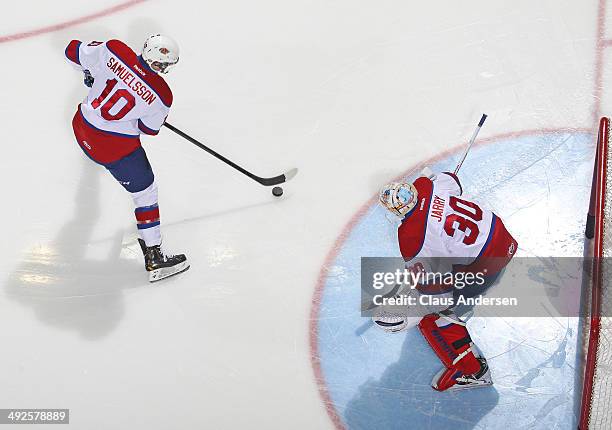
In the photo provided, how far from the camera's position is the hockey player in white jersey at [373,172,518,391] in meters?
2.96

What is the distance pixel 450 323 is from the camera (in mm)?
3291

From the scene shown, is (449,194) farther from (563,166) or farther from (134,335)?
(134,335)

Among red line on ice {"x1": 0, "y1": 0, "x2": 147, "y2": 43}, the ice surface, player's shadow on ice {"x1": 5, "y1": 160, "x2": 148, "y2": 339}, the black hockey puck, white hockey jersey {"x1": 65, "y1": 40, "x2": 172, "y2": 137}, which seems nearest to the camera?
white hockey jersey {"x1": 65, "y1": 40, "x2": 172, "y2": 137}

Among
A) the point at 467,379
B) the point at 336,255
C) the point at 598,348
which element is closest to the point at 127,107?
the point at 336,255

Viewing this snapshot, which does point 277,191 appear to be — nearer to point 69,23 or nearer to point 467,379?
point 467,379

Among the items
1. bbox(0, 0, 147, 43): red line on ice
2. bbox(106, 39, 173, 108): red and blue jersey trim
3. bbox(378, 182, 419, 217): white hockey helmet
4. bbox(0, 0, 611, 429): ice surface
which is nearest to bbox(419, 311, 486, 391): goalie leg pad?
bbox(0, 0, 611, 429): ice surface

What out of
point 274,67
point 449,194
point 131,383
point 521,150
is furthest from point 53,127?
point 521,150

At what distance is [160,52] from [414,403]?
6.28ft

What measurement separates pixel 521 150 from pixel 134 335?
2.18 meters

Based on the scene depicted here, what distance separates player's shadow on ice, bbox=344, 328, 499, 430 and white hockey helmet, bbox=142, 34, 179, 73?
1696 mm

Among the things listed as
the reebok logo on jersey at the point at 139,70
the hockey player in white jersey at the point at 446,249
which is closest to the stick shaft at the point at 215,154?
the reebok logo on jersey at the point at 139,70

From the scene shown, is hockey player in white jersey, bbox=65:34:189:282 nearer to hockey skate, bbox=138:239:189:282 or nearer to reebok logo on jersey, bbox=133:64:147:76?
reebok logo on jersey, bbox=133:64:147:76

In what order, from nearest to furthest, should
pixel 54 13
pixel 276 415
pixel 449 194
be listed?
pixel 449 194
pixel 276 415
pixel 54 13

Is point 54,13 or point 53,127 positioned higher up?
point 54,13
